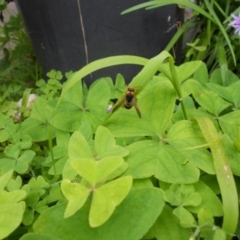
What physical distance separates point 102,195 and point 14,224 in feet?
0.42

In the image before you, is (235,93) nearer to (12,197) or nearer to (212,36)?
(12,197)

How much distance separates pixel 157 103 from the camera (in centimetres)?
76

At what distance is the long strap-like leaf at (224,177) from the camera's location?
1.98 ft

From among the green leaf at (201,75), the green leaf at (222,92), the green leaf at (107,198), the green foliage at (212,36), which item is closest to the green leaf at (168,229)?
the green leaf at (107,198)

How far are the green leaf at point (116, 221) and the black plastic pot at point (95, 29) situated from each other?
35.8 inches

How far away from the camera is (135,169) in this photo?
68 centimetres

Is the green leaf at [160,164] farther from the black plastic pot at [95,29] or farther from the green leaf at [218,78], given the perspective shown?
the black plastic pot at [95,29]

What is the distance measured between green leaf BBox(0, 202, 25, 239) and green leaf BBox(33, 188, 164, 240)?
49mm

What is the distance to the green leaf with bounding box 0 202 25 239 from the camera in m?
0.56

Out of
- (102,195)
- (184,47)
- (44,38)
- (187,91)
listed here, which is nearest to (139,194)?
(102,195)

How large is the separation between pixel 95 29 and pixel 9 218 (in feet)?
3.19

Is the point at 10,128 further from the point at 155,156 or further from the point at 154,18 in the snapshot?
the point at 154,18

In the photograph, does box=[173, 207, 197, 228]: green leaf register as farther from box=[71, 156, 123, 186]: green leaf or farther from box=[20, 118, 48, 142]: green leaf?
box=[20, 118, 48, 142]: green leaf

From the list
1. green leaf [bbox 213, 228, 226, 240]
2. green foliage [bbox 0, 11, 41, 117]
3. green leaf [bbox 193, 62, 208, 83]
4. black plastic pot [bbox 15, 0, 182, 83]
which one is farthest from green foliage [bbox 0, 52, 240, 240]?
green foliage [bbox 0, 11, 41, 117]
